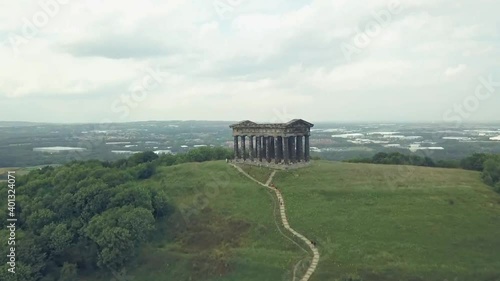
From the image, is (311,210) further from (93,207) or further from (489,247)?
(93,207)

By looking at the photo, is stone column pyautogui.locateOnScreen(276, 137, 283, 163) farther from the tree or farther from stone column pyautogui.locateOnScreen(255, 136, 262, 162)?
the tree

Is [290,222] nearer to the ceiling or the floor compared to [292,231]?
nearer to the ceiling

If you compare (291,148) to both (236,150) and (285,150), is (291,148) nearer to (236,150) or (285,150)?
(285,150)

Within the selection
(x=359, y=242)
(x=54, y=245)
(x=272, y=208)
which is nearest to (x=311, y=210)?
(x=272, y=208)

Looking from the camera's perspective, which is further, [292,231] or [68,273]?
[292,231]

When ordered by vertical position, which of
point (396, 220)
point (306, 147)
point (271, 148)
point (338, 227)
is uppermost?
point (306, 147)

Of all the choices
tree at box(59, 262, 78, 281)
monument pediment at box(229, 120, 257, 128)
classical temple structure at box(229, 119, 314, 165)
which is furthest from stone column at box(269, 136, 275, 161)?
tree at box(59, 262, 78, 281)

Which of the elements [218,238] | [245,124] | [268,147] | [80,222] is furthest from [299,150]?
[80,222]
